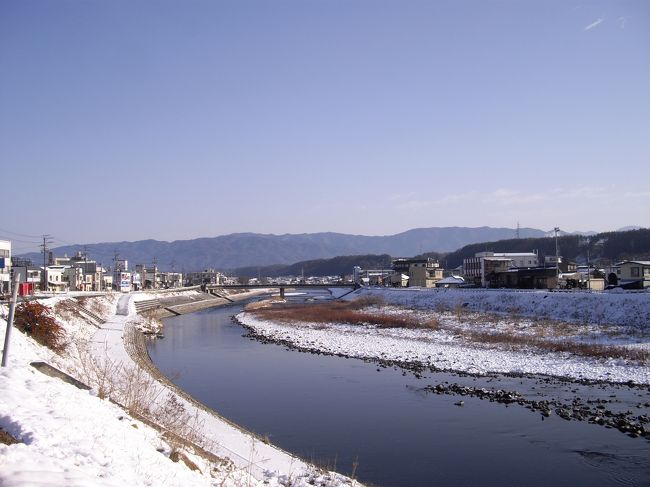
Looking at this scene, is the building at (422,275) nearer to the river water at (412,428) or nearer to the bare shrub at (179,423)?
the river water at (412,428)

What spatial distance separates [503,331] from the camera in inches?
1177

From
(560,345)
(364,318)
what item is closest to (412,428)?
(560,345)

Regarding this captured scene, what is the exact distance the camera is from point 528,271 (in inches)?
1992

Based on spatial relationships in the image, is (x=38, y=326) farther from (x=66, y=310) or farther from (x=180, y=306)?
(x=180, y=306)

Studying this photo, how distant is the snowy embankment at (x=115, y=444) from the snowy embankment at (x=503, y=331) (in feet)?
40.4

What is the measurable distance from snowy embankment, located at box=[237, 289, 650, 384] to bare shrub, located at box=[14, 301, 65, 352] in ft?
43.6

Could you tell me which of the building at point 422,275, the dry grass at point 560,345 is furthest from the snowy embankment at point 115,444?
the building at point 422,275

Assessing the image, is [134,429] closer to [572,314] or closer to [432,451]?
[432,451]

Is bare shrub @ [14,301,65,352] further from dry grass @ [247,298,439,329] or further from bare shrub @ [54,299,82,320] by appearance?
dry grass @ [247,298,439,329]

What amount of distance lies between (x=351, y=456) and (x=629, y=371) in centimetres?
1256

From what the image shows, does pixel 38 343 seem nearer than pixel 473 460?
No

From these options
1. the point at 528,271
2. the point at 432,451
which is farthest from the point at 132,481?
the point at 528,271

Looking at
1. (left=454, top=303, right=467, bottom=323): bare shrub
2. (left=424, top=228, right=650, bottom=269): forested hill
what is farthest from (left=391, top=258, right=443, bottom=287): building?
(left=424, top=228, right=650, bottom=269): forested hill

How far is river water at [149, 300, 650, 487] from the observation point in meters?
10.3
